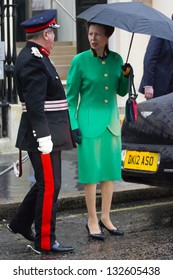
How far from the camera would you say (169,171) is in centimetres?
616

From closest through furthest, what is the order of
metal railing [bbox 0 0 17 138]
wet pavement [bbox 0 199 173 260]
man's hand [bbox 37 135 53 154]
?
1. man's hand [bbox 37 135 53 154]
2. wet pavement [bbox 0 199 173 260]
3. metal railing [bbox 0 0 17 138]

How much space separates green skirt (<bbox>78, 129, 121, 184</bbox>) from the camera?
586 cm

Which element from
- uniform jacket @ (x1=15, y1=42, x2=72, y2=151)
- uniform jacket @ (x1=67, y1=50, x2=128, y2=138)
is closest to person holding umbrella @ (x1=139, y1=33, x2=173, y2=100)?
uniform jacket @ (x1=67, y1=50, x2=128, y2=138)

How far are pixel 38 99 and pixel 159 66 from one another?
2706 millimetres

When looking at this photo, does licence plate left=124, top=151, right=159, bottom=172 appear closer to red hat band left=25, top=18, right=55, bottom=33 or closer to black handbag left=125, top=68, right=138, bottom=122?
black handbag left=125, top=68, right=138, bottom=122

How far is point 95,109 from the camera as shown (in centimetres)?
588

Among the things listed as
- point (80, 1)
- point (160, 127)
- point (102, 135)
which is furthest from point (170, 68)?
point (80, 1)

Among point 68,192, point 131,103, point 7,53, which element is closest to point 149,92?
point 68,192

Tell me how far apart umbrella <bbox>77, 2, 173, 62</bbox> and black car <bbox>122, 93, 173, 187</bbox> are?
0.87 metres

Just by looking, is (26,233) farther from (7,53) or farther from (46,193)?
(7,53)

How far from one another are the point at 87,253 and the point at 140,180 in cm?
119

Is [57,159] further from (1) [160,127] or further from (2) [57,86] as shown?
(1) [160,127]

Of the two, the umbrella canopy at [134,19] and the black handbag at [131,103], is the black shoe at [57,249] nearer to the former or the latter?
the black handbag at [131,103]

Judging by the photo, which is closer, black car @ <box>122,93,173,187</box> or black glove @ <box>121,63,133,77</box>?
black glove @ <box>121,63,133,77</box>
